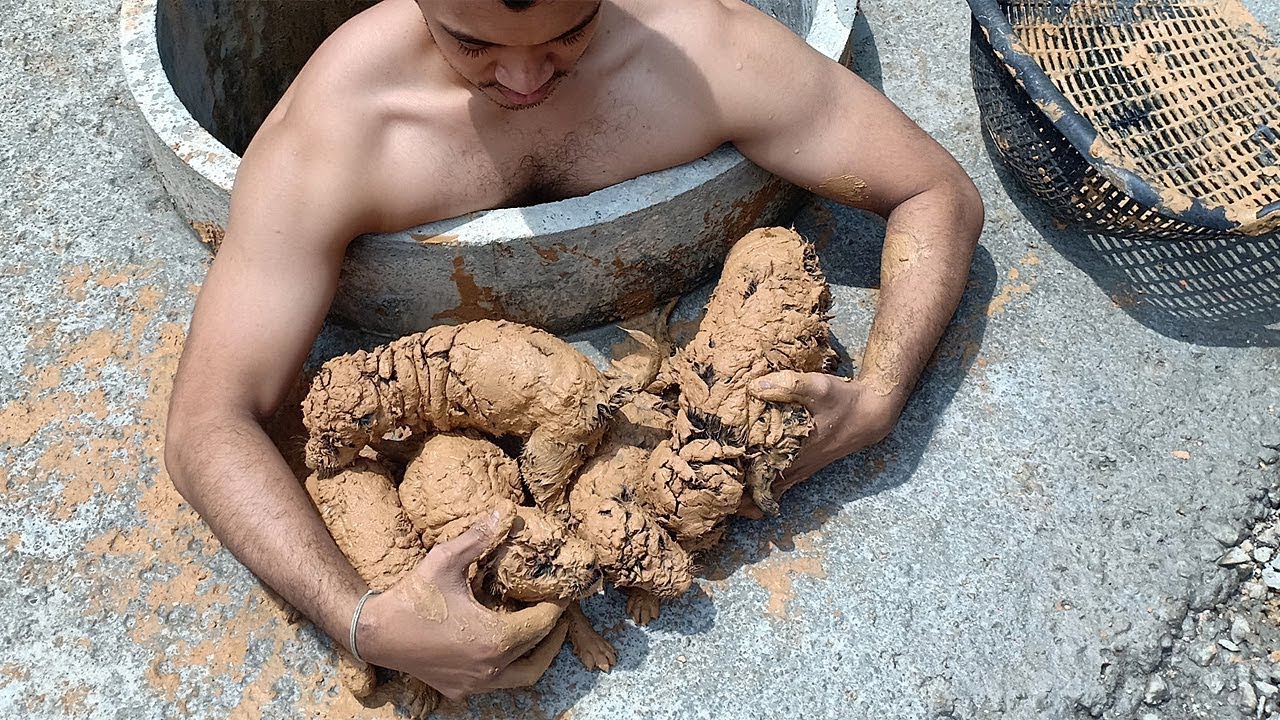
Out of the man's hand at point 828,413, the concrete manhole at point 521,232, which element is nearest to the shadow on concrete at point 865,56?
the concrete manhole at point 521,232

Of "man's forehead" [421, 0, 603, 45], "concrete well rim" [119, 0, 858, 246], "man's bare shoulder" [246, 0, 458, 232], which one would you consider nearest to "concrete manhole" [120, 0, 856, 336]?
"concrete well rim" [119, 0, 858, 246]

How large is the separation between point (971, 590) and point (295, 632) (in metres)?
1.72

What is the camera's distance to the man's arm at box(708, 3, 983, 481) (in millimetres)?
2559

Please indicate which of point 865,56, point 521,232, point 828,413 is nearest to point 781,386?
point 828,413

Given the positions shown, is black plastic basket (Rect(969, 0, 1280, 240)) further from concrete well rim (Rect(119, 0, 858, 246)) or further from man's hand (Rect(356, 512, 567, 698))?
man's hand (Rect(356, 512, 567, 698))

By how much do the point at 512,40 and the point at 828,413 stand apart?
3.80 feet

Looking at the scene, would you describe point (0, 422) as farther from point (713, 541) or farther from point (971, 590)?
point (971, 590)

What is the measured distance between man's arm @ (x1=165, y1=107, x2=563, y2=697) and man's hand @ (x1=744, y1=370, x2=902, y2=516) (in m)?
0.72

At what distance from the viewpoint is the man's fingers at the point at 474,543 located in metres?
2.12

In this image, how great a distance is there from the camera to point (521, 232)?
2.50 metres

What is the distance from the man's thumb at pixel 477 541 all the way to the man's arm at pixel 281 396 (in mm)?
19

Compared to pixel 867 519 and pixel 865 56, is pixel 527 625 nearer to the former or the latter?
pixel 867 519

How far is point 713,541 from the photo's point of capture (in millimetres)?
2432

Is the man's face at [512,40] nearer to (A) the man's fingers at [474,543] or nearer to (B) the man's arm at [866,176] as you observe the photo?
(B) the man's arm at [866,176]
